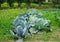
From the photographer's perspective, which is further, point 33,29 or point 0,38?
point 33,29

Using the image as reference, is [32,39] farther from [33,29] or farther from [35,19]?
[35,19]

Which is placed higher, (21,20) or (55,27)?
(21,20)

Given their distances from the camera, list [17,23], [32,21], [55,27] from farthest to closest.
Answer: [55,27] < [32,21] < [17,23]

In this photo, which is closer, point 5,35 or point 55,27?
point 5,35

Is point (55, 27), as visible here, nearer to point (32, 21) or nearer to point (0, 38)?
point (32, 21)

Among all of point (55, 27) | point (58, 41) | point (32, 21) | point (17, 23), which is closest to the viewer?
point (58, 41)

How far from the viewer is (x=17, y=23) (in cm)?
844

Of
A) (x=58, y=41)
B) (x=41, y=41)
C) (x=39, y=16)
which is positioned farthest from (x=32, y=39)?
(x=39, y=16)

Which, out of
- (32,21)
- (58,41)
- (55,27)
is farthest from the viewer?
(55,27)

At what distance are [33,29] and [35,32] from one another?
0.52ft

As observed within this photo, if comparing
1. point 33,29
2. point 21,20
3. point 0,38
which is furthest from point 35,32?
point 0,38

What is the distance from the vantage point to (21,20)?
8484 mm

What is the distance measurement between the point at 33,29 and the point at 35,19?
59cm

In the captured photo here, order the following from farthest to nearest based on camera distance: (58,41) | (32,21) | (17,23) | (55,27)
A: (55,27)
(32,21)
(17,23)
(58,41)
